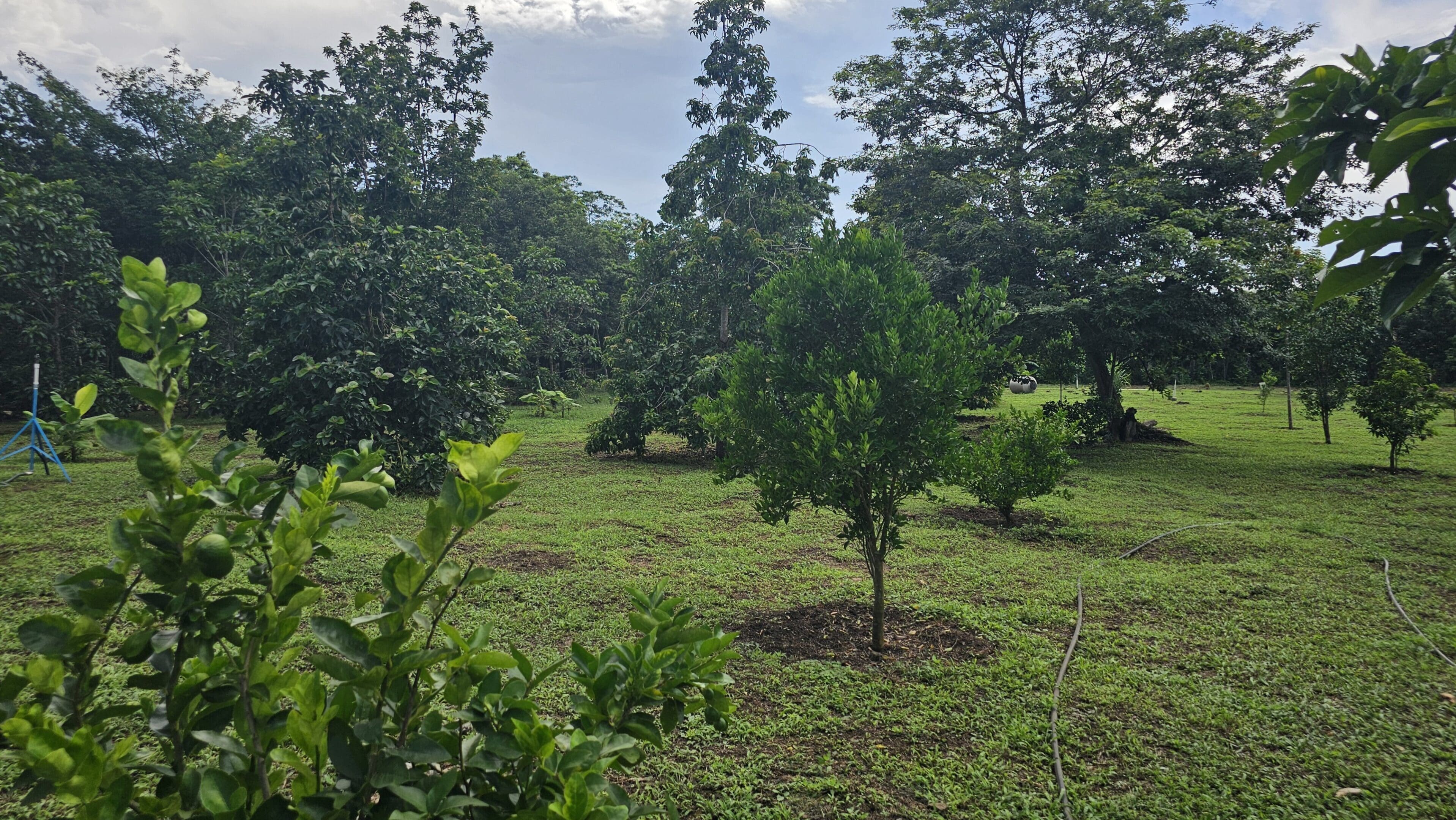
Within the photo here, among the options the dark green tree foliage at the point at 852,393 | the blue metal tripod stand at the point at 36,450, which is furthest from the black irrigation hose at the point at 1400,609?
the blue metal tripod stand at the point at 36,450

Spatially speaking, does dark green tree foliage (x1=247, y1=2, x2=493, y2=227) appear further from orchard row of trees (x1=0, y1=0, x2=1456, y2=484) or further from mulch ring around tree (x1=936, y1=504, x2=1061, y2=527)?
mulch ring around tree (x1=936, y1=504, x2=1061, y2=527)

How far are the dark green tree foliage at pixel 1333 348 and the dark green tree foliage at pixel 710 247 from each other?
8584 mm

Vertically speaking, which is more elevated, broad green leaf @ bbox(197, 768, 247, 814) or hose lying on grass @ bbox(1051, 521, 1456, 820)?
broad green leaf @ bbox(197, 768, 247, 814)

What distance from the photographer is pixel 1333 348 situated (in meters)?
12.1

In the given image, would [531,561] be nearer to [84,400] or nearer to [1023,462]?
[1023,462]

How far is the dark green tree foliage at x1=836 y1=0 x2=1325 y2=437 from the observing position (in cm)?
1194

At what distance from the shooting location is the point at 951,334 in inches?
167

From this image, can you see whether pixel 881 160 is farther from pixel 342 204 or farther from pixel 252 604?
pixel 252 604

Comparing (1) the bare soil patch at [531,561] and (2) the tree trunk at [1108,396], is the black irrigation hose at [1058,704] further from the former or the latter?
(2) the tree trunk at [1108,396]

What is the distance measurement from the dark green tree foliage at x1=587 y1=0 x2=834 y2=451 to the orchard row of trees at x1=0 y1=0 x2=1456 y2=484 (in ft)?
0.16

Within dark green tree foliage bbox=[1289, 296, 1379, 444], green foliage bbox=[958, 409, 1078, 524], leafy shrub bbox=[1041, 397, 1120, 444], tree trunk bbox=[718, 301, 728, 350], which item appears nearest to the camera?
green foliage bbox=[958, 409, 1078, 524]

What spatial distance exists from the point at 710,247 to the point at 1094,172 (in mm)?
7988

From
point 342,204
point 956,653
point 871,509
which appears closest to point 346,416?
point 342,204

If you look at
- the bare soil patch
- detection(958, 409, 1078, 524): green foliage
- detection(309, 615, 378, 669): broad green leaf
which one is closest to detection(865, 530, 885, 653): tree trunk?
the bare soil patch
